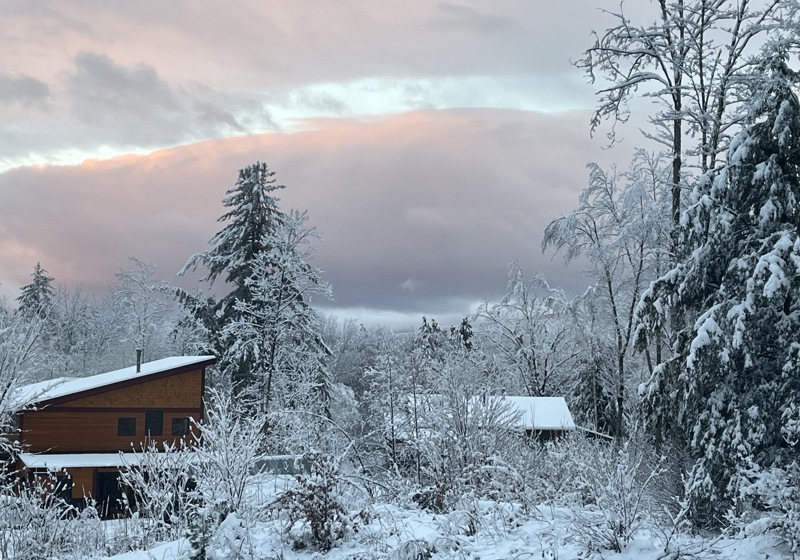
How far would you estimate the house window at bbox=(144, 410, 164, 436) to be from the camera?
93.4 ft

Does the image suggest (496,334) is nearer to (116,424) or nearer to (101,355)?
(116,424)

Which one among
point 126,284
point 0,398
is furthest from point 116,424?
point 126,284

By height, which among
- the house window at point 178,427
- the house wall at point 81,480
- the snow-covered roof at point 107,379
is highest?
the snow-covered roof at point 107,379

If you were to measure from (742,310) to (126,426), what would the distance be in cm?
2315

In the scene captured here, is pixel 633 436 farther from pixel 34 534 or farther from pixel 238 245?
pixel 238 245

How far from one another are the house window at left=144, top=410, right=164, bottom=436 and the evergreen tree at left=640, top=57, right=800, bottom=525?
20412 mm

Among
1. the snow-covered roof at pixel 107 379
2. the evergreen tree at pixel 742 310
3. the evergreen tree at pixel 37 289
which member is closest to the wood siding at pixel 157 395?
the snow-covered roof at pixel 107 379

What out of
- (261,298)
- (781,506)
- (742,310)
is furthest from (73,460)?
(781,506)

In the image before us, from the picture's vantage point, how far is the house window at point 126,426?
28047 mm

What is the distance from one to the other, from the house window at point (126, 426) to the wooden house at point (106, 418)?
0.12 feet

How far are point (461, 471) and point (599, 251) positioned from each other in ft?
51.7

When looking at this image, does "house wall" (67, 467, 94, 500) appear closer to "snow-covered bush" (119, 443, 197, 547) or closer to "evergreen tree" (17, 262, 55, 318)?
"snow-covered bush" (119, 443, 197, 547)

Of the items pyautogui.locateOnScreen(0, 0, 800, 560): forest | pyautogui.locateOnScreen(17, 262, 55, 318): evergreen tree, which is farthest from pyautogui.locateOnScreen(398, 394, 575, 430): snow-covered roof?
pyautogui.locateOnScreen(17, 262, 55, 318): evergreen tree

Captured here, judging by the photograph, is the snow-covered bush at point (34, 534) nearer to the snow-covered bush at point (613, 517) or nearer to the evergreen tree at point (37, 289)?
the snow-covered bush at point (613, 517)
